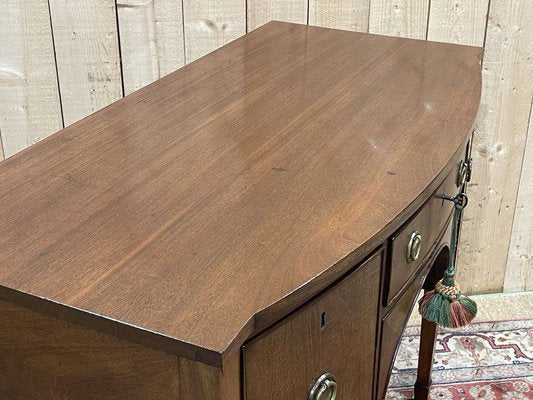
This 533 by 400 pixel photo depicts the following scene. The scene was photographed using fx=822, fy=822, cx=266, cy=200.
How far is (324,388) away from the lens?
1.01 metres

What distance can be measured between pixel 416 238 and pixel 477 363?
3.48 ft

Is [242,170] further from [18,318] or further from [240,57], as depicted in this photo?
[240,57]

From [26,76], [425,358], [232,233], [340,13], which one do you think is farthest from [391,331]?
[26,76]

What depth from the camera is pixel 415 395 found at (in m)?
1.96

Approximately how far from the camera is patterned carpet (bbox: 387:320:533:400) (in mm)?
2016

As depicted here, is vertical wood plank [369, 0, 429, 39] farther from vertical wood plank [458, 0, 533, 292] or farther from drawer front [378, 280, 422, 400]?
drawer front [378, 280, 422, 400]

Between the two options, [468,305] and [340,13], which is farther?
[340,13]

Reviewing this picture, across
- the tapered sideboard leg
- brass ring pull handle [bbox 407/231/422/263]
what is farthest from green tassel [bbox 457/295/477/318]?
the tapered sideboard leg

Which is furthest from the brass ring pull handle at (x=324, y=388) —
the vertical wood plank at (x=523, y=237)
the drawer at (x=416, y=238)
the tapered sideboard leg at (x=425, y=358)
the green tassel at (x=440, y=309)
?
the vertical wood plank at (x=523, y=237)

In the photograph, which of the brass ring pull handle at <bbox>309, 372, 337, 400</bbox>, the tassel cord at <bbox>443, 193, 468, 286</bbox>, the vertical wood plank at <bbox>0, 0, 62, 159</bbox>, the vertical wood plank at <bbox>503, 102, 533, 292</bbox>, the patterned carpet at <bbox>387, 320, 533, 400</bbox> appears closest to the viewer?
the brass ring pull handle at <bbox>309, 372, 337, 400</bbox>

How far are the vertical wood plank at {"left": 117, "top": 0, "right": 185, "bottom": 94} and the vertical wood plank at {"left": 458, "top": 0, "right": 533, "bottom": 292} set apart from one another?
73cm

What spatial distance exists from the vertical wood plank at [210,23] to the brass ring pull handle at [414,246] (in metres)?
0.85

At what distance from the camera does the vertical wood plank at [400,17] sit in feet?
6.19

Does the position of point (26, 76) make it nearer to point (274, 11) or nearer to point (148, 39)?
point (148, 39)
